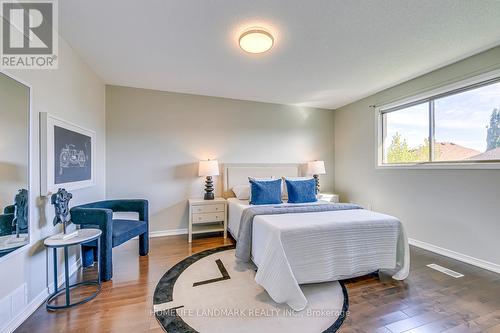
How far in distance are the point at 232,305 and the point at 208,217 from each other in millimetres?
1723

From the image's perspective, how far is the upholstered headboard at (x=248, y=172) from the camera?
3906 millimetres

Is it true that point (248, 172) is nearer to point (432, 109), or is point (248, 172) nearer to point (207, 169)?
point (207, 169)

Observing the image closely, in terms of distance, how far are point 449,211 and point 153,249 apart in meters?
4.03

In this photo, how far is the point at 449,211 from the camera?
9.10 ft

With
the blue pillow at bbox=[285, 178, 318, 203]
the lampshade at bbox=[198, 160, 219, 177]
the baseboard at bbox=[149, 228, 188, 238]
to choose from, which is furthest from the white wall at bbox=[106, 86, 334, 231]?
the blue pillow at bbox=[285, 178, 318, 203]

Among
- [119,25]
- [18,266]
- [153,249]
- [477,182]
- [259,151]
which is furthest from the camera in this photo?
[259,151]

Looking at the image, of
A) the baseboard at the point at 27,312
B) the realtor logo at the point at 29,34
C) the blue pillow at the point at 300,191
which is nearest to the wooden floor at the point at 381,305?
the baseboard at the point at 27,312

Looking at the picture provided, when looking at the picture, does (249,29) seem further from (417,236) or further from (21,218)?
(417,236)

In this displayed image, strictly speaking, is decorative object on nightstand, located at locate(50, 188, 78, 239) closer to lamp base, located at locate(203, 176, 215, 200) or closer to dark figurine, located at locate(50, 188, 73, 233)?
dark figurine, located at locate(50, 188, 73, 233)

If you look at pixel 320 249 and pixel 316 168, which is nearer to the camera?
pixel 320 249

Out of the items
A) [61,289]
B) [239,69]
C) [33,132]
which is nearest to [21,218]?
[33,132]

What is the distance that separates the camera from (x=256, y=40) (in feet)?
6.88

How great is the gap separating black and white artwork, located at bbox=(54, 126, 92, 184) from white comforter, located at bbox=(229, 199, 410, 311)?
6.72 ft

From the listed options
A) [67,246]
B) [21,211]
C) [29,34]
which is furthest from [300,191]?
[29,34]
